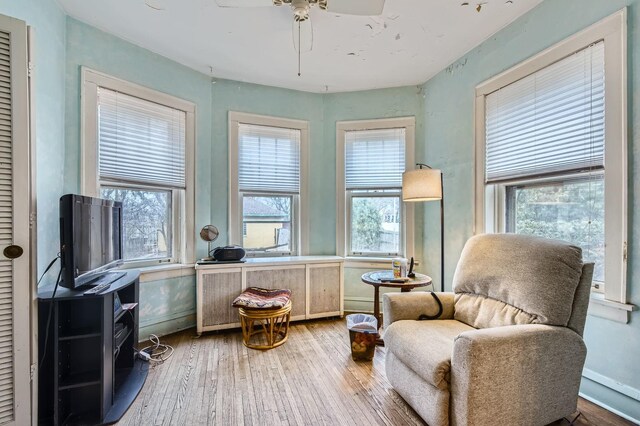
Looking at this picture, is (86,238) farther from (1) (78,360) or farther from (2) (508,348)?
(2) (508,348)

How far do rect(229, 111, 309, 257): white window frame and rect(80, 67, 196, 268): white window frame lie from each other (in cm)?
40

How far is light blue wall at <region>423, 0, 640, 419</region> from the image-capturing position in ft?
5.30

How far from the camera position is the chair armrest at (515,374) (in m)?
1.37

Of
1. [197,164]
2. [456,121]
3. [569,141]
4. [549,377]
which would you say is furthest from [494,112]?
[197,164]

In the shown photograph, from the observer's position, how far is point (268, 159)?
3443 mm

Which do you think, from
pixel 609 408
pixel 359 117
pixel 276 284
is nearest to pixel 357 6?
pixel 359 117

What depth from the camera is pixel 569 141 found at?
6.31 ft

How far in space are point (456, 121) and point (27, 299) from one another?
3.47 m

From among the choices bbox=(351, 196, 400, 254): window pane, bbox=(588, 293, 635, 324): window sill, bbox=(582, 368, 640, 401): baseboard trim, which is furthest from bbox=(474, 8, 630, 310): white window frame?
bbox=(351, 196, 400, 254): window pane

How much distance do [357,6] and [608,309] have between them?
2.35 metres

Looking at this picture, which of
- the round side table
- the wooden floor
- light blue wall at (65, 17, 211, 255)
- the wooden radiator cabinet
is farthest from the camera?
the wooden radiator cabinet

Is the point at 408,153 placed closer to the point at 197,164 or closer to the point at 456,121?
the point at 456,121

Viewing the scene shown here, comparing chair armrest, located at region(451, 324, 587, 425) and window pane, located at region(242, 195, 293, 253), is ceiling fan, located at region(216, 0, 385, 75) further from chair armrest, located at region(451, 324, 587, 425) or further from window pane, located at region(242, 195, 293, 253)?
chair armrest, located at region(451, 324, 587, 425)

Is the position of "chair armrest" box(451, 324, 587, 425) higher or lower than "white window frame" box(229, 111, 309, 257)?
lower
